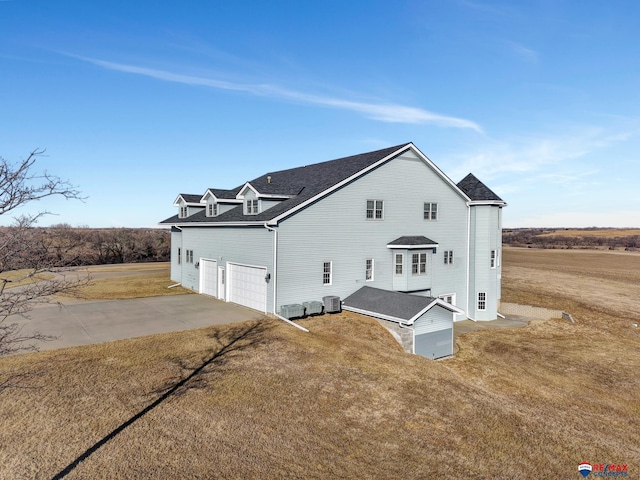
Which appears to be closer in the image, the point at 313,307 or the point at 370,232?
the point at 313,307

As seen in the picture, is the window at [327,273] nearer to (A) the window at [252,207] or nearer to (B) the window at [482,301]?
(A) the window at [252,207]

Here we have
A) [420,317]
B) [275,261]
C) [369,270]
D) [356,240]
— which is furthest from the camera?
[369,270]

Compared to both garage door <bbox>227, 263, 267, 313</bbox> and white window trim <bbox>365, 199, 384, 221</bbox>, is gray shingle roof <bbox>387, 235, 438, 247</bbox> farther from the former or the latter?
garage door <bbox>227, 263, 267, 313</bbox>

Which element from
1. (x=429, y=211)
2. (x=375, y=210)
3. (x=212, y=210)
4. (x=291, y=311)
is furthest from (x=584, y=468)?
(x=212, y=210)

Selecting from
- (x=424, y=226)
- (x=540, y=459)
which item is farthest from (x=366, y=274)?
(x=540, y=459)

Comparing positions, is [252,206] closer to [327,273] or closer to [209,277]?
[327,273]

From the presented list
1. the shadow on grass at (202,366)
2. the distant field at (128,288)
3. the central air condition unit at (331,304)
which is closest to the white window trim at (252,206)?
the central air condition unit at (331,304)

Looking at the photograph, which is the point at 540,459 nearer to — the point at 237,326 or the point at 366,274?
the point at 237,326
